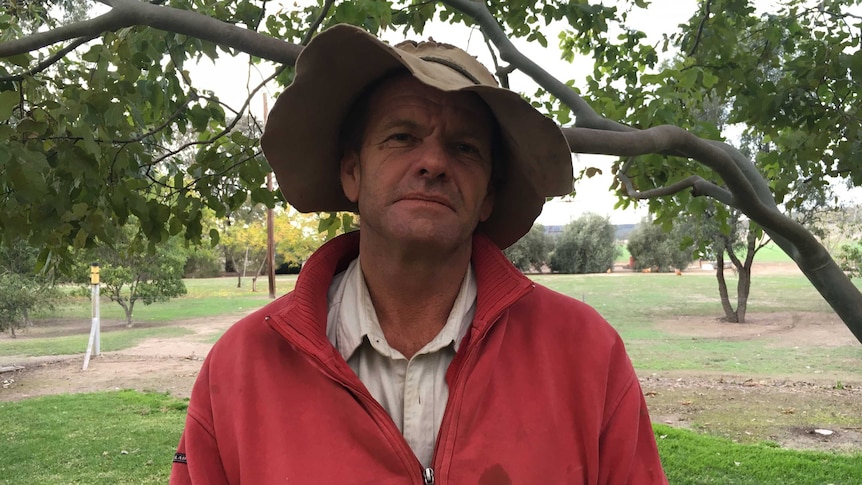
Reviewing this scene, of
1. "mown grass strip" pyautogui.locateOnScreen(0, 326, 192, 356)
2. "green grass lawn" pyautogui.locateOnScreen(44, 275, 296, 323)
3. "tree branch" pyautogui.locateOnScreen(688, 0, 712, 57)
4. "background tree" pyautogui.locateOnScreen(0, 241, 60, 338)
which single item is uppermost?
"tree branch" pyautogui.locateOnScreen(688, 0, 712, 57)

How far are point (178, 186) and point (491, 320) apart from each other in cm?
297

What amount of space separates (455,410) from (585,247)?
115 ft

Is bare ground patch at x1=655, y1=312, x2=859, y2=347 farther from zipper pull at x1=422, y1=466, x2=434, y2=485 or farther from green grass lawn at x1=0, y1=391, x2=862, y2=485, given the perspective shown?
zipper pull at x1=422, y1=466, x2=434, y2=485

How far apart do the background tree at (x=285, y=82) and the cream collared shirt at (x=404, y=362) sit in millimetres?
1243

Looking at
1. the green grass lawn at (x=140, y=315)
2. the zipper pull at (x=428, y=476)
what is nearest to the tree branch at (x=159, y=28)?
the zipper pull at (x=428, y=476)

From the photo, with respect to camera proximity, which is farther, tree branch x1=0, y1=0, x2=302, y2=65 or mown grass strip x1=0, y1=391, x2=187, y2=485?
mown grass strip x1=0, y1=391, x2=187, y2=485

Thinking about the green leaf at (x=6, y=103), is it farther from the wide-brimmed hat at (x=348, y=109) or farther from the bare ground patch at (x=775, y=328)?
the bare ground patch at (x=775, y=328)

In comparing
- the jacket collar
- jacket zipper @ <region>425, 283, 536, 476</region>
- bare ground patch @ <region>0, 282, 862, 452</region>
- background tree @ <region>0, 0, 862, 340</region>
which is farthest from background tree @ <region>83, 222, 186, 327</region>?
jacket zipper @ <region>425, 283, 536, 476</region>

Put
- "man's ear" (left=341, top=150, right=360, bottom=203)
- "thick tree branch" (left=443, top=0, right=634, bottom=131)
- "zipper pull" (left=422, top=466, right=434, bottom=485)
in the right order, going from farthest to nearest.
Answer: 1. "thick tree branch" (left=443, top=0, right=634, bottom=131)
2. "man's ear" (left=341, top=150, right=360, bottom=203)
3. "zipper pull" (left=422, top=466, right=434, bottom=485)

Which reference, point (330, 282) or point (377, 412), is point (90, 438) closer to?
point (330, 282)

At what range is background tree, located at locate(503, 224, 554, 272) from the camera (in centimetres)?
3219

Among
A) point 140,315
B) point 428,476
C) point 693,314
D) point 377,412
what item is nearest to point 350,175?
point 377,412

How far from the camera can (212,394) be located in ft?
4.37

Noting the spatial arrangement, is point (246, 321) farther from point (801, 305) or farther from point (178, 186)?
point (801, 305)
